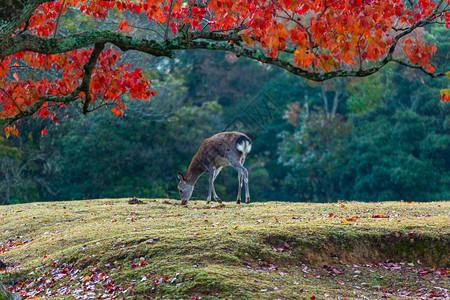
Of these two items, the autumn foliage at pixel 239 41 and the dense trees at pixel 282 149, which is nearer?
the autumn foliage at pixel 239 41

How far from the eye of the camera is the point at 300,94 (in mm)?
41625

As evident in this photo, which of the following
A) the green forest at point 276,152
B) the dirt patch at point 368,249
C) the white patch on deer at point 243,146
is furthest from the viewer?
the green forest at point 276,152

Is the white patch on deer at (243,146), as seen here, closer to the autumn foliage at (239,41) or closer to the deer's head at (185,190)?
the deer's head at (185,190)

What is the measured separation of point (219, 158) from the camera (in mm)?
18344

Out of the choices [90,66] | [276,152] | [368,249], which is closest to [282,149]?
[276,152]

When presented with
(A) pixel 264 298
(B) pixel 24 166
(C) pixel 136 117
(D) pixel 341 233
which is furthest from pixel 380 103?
(A) pixel 264 298

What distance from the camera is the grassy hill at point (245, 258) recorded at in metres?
8.45

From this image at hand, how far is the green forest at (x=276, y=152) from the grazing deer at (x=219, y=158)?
34.5 ft

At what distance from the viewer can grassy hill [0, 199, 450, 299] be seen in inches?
333

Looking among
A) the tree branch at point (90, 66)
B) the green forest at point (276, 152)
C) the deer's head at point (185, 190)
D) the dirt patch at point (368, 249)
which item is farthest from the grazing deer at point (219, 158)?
the green forest at point (276, 152)

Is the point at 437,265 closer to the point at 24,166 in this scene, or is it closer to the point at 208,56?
the point at 24,166

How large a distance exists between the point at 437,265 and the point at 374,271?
1.29 meters

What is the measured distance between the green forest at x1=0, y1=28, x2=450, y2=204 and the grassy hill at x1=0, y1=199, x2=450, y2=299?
676 inches

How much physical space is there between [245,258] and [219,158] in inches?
357
